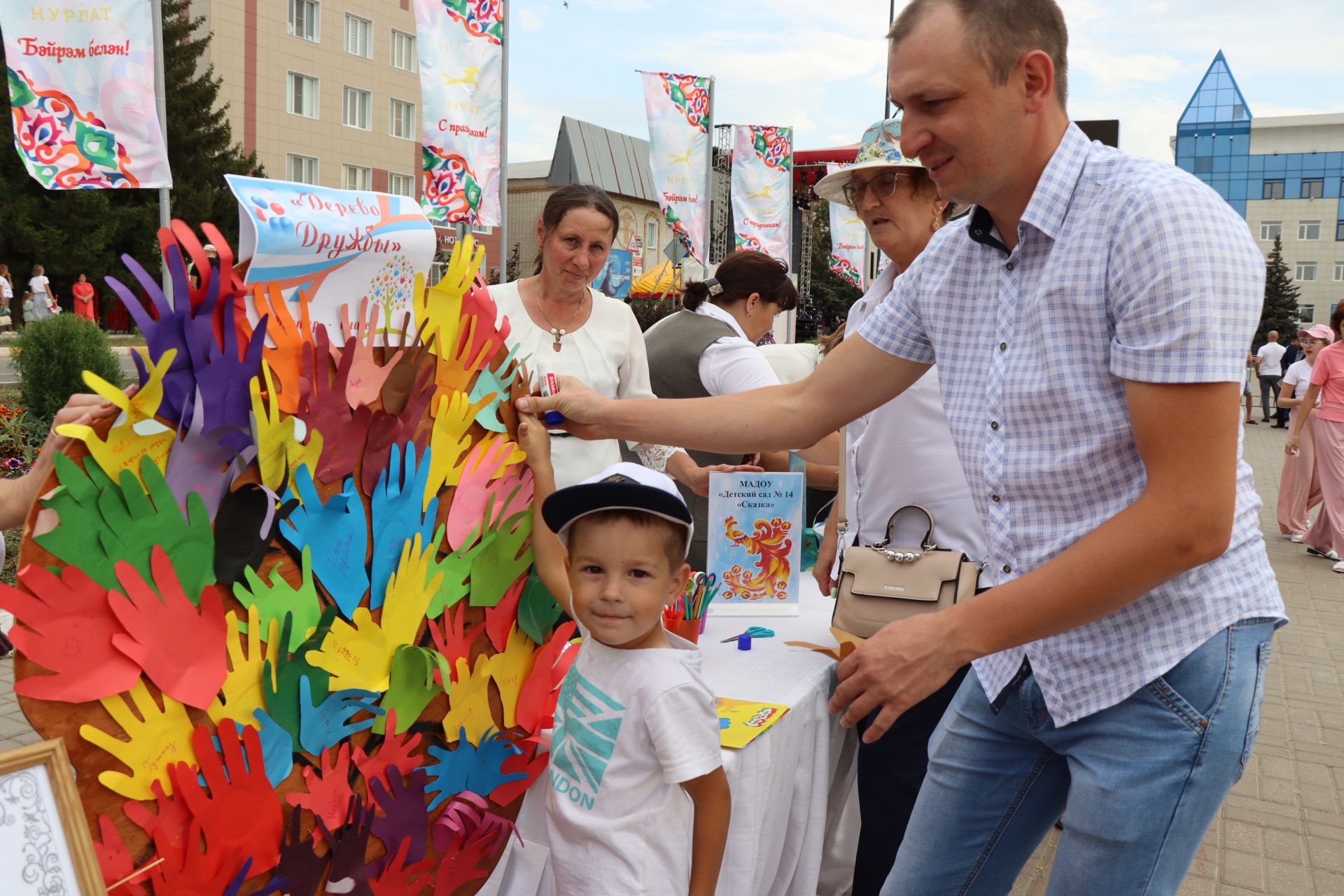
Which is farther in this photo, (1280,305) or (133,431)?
(1280,305)

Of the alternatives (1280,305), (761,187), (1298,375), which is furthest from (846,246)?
(1280,305)

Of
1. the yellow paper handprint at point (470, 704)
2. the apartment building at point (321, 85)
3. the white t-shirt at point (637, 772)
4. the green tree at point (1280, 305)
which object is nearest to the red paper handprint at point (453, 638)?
the yellow paper handprint at point (470, 704)

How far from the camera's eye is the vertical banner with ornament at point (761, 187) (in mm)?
14250

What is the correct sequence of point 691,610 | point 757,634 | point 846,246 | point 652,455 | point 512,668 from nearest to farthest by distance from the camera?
point 512,668 < point 691,610 < point 757,634 < point 652,455 < point 846,246

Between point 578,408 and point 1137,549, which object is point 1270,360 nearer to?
point 578,408

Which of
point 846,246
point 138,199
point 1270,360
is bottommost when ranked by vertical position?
point 1270,360

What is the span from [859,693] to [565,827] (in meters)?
0.63

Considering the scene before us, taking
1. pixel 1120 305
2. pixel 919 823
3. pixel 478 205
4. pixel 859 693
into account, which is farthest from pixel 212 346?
pixel 478 205

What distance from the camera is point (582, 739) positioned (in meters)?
1.77

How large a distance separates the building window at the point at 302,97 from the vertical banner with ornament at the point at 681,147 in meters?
22.2

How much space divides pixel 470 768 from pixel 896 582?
3.24 feet

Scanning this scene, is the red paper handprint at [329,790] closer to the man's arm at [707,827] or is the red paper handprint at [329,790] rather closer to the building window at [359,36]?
the man's arm at [707,827]

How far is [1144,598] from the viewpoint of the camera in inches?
52.7

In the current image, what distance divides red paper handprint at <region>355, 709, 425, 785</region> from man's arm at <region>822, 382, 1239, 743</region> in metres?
0.81
